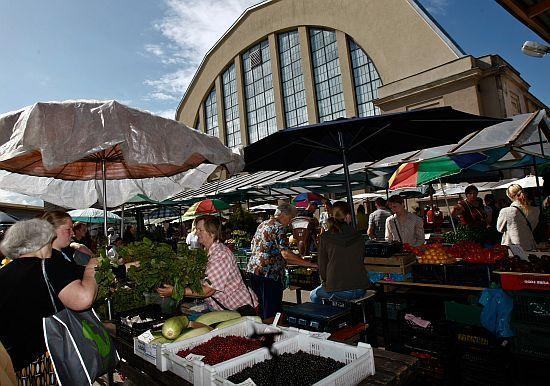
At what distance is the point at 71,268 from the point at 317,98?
95.6 feet

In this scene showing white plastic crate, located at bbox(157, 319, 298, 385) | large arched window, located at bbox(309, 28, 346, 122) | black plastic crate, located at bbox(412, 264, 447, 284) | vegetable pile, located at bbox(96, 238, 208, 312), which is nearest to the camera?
white plastic crate, located at bbox(157, 319, 298, 385)

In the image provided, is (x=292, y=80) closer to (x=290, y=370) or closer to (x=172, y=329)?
(x=172, y=329)

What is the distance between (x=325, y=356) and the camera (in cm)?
215

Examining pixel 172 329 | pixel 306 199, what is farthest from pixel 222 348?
pixel 306 199

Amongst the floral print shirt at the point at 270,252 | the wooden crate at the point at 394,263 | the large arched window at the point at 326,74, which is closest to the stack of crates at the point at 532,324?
the wooden crate at the point at 394,263

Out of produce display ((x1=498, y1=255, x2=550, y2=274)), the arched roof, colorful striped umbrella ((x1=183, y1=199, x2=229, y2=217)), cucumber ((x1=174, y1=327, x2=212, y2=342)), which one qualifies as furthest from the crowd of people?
the arched roof

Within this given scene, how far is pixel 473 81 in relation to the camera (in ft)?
67.9

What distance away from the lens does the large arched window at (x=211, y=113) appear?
39.6m

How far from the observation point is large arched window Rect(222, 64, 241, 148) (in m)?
37.1

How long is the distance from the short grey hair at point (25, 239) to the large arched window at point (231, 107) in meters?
34.4

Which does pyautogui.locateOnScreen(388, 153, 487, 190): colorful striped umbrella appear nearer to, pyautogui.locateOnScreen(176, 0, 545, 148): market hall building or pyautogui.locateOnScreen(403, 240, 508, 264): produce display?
pyautogui.locateOnScreen(403, 240, 508, 264): produce display

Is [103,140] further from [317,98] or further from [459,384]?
[317,98]

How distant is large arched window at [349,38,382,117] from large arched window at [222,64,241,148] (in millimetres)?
13705

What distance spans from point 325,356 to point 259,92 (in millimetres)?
34588
